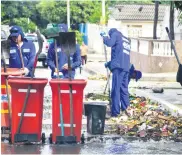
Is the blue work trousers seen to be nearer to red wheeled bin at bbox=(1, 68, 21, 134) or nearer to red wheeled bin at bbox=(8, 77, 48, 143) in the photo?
red wheeled bin at bbox=(1, 68, 21, 134)

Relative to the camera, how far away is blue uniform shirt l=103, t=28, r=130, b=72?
12766mm

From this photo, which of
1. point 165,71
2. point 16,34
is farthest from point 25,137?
point 165,71

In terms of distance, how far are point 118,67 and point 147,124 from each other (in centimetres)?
139

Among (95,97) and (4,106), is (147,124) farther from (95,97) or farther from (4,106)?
(95,97)

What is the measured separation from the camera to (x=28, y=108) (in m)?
10.2

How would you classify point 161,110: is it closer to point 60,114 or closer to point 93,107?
point 93,107

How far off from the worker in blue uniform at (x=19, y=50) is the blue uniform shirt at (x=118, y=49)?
1585mm

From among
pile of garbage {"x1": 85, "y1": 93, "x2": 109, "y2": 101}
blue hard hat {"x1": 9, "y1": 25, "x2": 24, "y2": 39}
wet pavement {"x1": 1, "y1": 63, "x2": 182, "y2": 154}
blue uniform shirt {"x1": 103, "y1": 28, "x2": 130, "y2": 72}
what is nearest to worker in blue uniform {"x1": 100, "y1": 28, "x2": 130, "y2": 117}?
blue uniform shirt {"x1": 103, "y1": 28, "x2": 130, "y2": 72}

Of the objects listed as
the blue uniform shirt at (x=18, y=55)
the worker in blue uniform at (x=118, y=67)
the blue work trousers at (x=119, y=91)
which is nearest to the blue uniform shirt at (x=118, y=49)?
the worker in blue uniform at (x=118, y=67)

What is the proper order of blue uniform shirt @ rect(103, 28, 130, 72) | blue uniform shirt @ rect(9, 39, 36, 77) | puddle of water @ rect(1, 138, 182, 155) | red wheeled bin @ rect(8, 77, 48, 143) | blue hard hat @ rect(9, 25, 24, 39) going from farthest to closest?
blue uniform shirt @ rect(103, 28, 130, 72) < blue uniform shirt @ rect(9, 39, 36, 77) < blue hard hat @ rect(9, 25, 24, 39) < red wheeled bin @ rect(8, 77, 48, 143) < puddle of water @ rect(1, 138, 182, 155)

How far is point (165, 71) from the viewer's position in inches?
1048

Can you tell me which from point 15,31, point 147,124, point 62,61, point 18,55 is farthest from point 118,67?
point 15,31

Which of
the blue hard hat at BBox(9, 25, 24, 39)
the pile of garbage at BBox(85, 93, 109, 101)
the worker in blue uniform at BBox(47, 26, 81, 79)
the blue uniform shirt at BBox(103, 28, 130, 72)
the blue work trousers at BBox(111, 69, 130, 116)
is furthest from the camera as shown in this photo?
the pile of garbage at BBox(85, 93, 109, 101)

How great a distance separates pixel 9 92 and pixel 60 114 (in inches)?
40.6
